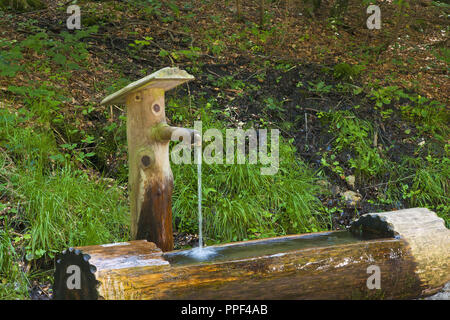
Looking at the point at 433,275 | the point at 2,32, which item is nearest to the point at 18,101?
the point at 2,32

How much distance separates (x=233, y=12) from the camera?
7648 mm

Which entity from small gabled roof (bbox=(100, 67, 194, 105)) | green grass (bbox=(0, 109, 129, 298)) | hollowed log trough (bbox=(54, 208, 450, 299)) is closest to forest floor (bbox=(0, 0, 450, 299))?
green grass (bbox=(0, 109, 129, 298))

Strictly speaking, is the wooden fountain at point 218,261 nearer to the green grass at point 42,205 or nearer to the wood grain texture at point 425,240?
Answer: the wood grain texture at point 425,240

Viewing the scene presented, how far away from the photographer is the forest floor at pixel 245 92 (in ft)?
13.9

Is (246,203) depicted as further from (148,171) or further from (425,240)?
(425,240)

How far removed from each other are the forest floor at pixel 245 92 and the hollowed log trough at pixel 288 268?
83 cm

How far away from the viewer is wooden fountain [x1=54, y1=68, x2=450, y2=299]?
2256 millimetres

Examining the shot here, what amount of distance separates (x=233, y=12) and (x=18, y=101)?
442cm

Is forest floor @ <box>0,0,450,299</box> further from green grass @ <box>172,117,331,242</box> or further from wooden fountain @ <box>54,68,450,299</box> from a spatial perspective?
wooden fountain @ <box>54,68,450,299</box>

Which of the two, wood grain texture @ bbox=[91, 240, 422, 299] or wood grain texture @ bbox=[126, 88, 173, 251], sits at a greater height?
wood grain texture @ bbox=[126, 88, 173, 251]

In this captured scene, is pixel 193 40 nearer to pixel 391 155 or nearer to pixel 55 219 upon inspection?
pixel 391 155

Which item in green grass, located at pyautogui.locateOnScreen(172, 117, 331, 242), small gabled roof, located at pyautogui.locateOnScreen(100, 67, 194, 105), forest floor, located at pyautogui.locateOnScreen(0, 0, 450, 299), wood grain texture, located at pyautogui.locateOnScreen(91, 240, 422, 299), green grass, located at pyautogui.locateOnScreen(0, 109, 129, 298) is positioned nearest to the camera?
wood grain texture, located at pyautogui.locateOnScreen(91, 240, 422, 299)

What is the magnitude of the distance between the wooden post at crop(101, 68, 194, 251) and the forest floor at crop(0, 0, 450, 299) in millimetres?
538

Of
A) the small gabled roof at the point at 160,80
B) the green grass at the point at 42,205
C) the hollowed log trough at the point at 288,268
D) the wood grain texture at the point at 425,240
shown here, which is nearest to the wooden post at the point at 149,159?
the small gabled roof at the point at 160,80
